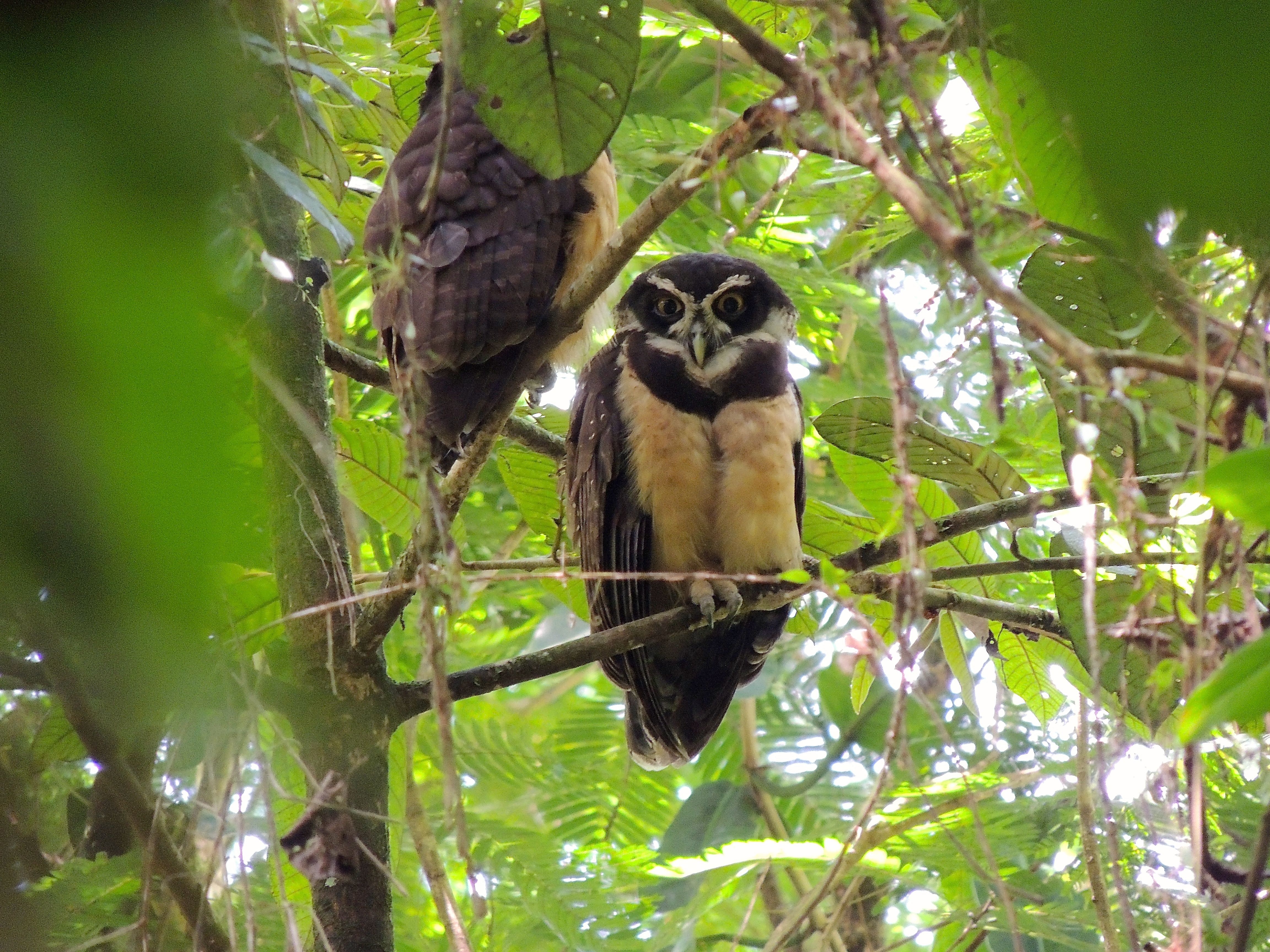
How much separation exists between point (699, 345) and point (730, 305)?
215mm

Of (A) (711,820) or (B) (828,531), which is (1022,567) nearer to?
(B) (828,531)

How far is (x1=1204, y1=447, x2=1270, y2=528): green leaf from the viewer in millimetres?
576

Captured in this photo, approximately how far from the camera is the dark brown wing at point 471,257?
2746mm

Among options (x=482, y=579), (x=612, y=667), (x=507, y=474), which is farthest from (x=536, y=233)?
(x=482, y=579)

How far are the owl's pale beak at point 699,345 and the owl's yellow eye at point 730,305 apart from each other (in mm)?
105

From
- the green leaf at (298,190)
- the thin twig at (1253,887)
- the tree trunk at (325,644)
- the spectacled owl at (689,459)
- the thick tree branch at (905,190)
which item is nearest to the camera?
the thick tree branch at (905,190)

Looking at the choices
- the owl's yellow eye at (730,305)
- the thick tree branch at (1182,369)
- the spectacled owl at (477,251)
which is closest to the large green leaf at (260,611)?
the spectacled owl at (477,251)

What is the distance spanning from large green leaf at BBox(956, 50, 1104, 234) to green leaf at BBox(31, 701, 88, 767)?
46 centimetres

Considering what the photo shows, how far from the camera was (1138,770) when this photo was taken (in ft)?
6.15

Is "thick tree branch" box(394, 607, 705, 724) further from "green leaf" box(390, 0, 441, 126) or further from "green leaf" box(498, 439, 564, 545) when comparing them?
"green leaf" box(390, 0, 441, 126)

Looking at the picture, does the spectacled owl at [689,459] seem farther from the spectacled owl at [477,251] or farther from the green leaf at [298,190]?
the green leaf at [298,190]

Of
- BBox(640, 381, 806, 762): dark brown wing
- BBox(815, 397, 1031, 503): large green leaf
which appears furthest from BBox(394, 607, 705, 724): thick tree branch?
BBox(640, 381, 806, 762): dark brown wing

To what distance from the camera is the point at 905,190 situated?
0.92 metres

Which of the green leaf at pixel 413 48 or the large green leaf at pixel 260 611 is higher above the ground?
the green leaf at pixel 413 48
